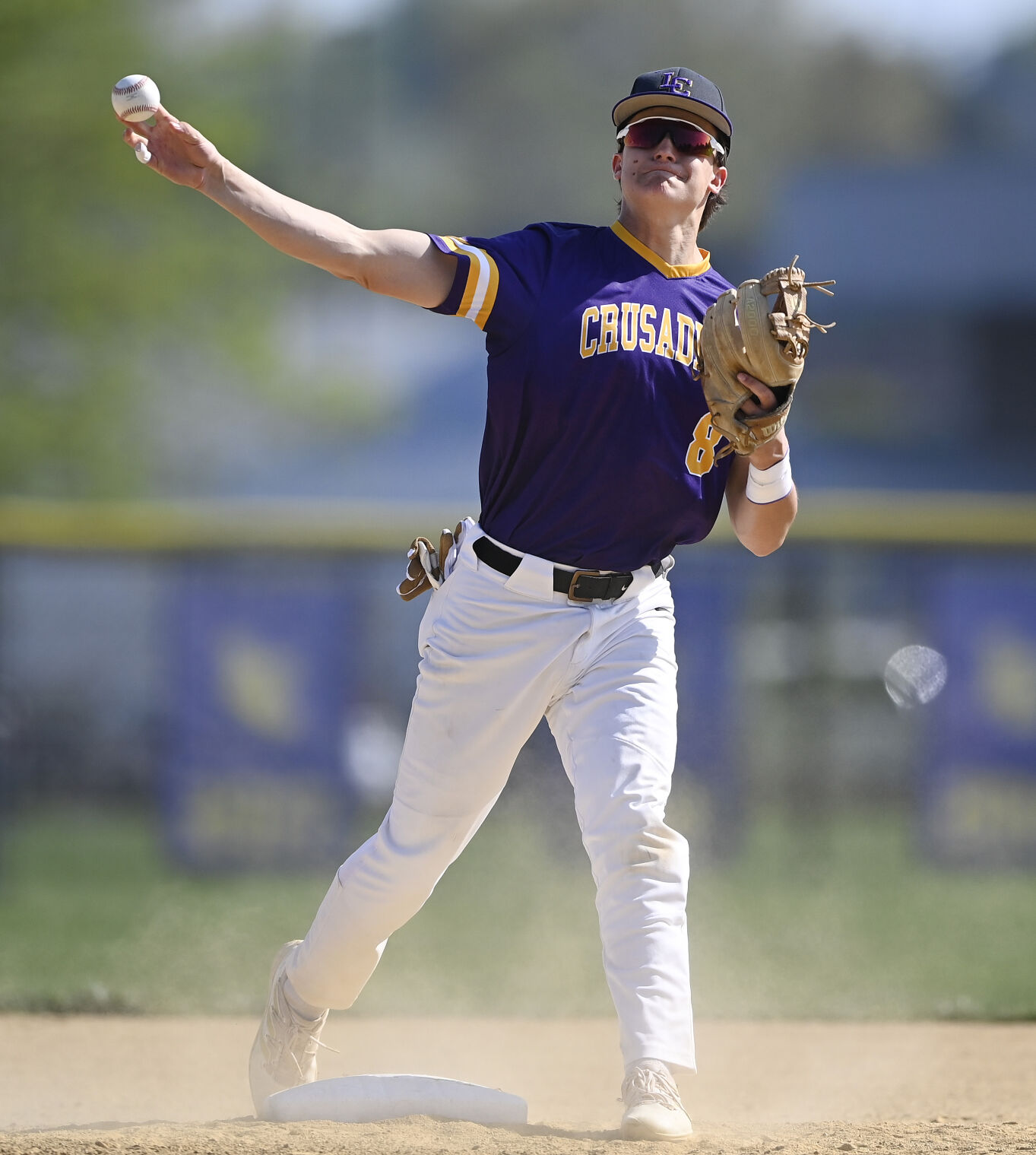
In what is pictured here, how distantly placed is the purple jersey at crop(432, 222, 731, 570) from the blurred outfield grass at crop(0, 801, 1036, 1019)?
218cm

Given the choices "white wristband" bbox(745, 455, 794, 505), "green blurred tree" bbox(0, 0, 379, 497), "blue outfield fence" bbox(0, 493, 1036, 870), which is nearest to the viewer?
"white wristband" bbox(745, 455, 794, 505)

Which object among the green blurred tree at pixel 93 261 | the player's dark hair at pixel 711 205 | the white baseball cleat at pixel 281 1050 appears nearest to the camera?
Result: the white baseball cleat at pixel 281 1050

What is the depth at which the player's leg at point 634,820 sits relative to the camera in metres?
2.98

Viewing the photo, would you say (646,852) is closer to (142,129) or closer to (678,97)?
(678,97)

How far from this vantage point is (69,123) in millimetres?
14953

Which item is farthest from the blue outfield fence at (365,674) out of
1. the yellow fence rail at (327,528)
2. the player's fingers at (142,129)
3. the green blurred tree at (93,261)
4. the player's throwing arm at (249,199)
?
the green blurred tree at (93,261)

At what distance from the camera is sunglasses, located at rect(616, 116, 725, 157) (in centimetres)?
328

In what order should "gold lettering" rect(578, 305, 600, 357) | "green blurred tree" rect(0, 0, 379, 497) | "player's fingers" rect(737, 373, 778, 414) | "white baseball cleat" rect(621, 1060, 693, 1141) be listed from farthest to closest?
"green blurred tree" rect(0, 0, 379, 497) → "gold lettering" rect(578, 305, 600, 357) → "player's fingers" rect(737, 373, 778, 414) → "white baseball cleat" rect(621, 1060, 693, 1141)

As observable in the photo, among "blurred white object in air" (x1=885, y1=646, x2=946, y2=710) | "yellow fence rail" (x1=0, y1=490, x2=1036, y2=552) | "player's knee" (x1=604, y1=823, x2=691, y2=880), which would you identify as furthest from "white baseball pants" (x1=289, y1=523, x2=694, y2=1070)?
"blurred white object in air" (x1=885, y1=646, x2=946, y2=710)

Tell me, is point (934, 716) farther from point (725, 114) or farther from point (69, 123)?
point (69, 123)

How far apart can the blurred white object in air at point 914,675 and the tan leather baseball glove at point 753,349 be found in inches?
197

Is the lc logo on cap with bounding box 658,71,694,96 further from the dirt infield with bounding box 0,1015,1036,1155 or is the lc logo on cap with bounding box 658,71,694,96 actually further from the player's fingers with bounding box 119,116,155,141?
the dirt infield with bounding box 0,1015,1036,1155

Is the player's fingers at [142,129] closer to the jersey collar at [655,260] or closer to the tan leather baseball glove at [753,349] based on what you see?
the jersey collar at [655,260]

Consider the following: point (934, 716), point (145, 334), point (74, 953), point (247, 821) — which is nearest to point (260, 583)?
point (247, 821)
